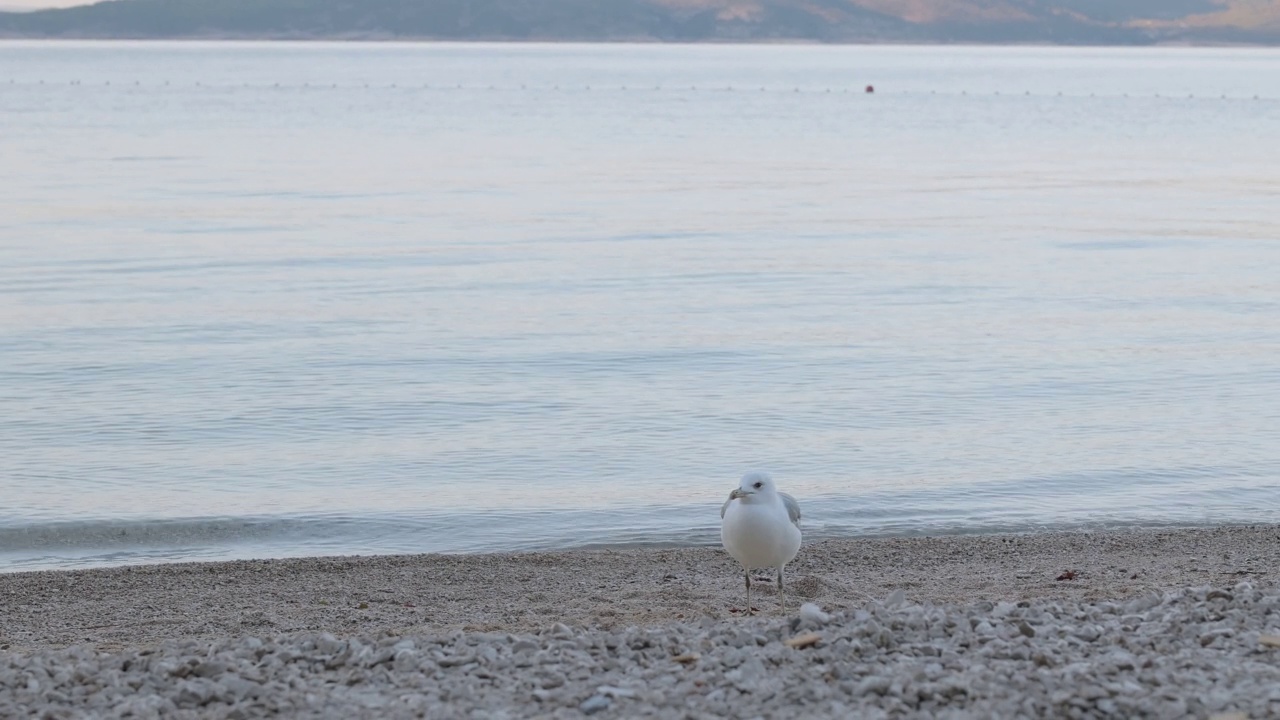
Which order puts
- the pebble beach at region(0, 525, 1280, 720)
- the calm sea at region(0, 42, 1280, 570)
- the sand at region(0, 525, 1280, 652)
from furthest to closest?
the calm sea at region(0, 42, 1280, 570) → the sand at region(0, 525, 1280, 652) → the pebble beach at region(0, 525, 1280, 720)

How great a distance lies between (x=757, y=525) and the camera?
7.55 meters

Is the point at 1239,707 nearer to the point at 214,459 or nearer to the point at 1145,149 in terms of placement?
the point at 214,459

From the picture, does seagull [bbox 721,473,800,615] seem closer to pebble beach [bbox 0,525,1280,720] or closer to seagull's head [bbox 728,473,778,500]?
seagull's head [bbox 728,473,778,500]

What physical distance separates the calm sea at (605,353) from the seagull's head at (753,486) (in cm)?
331

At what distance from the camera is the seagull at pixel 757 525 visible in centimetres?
754

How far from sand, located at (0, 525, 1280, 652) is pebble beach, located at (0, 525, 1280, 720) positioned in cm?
4

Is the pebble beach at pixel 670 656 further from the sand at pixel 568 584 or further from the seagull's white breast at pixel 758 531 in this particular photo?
the seagull's white breast at pixel 758 531

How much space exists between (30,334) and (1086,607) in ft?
48.0

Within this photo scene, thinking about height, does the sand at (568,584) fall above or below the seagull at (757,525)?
below

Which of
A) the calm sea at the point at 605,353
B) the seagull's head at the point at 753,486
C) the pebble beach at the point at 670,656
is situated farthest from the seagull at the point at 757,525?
the calm sea at the point at 605,353

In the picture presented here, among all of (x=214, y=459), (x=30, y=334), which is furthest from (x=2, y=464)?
(x=30, y=334)

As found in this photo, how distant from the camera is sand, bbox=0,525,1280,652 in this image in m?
7.96

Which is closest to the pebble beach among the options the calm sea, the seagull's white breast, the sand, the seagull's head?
the sand

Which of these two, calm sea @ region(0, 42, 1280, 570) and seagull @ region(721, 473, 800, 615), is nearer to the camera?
seagull @ region(721, 473, 800, 615)
